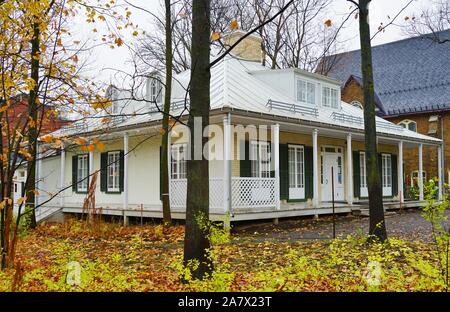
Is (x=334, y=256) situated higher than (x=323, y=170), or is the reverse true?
(x=323, y=170)

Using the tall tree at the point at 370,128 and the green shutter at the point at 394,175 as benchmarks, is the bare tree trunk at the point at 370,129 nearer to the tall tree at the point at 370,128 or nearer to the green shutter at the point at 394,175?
the tall tree at the point at 370,128

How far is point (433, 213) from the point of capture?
4570 millimetres

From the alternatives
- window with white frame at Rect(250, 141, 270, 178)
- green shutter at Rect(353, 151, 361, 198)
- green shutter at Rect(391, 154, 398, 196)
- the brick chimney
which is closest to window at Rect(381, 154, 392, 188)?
green shutter at Rect(391, 154, 398, 196)

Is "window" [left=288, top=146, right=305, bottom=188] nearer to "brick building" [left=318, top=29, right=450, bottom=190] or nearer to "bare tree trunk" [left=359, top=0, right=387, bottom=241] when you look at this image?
"bare tree trunk" [left=359, top=0, right=387, bottom=241]

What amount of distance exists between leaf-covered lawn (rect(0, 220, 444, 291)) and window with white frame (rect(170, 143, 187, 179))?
10.0 ft

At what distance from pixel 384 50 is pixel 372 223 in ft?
102

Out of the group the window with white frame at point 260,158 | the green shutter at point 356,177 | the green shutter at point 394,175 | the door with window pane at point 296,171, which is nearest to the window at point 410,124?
the green shutter at point 394,175

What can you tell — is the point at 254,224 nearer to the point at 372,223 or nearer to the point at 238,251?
the point at 238,251

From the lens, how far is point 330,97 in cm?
2081

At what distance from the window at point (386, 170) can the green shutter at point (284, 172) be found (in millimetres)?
8151

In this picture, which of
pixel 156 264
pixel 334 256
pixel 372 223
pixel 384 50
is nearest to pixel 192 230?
pixel 334 256

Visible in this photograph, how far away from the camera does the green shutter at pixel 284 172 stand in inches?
675

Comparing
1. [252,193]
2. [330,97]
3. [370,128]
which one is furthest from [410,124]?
[370,128]
